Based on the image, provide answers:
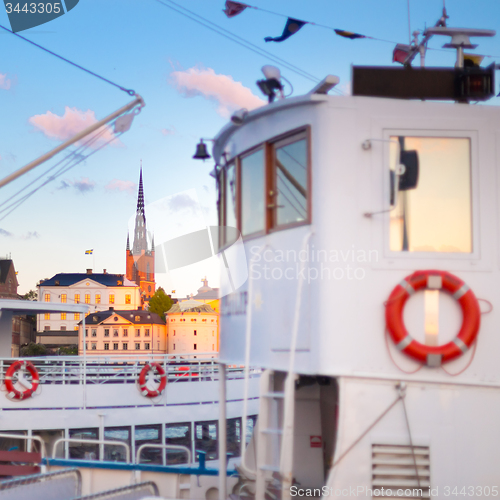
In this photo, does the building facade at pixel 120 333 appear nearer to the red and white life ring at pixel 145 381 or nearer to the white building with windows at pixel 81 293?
the white building with windows at pixel 81 293

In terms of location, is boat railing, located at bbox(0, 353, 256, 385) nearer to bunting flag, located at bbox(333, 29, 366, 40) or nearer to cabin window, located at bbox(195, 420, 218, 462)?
cabin window, located at bbox(195, 420, 218, 462)

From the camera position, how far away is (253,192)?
619 cm

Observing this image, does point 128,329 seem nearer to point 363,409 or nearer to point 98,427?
point 98,427

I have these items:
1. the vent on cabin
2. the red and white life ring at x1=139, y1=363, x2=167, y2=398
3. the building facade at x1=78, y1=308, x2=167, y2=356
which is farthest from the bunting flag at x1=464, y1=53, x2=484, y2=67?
the building facade at x1=78, y1=308, x2=167, y2=356

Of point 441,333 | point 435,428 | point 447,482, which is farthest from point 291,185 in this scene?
point 447,482

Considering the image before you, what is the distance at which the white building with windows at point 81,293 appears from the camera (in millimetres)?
118125

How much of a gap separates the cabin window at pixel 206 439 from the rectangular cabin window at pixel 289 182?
1154 cm

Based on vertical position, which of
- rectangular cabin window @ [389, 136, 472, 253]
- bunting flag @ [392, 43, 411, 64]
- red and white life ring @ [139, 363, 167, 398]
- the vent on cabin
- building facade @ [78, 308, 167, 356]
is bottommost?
building facade @ [78, 308, 167, 356]

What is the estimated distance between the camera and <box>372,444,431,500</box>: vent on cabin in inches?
196

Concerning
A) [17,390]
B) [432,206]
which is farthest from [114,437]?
[432,206]

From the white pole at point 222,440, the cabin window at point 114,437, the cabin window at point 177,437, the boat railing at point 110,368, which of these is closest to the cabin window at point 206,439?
the cabin window at point 177,437

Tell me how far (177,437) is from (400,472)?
12098 millimetres

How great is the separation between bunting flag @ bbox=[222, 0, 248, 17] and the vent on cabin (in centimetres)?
613

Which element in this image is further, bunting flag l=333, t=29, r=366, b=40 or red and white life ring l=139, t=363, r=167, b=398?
red and white life ring l=139, t=363, r=167, b=398
